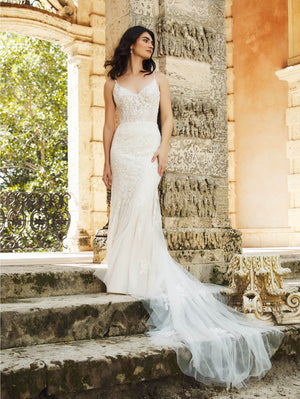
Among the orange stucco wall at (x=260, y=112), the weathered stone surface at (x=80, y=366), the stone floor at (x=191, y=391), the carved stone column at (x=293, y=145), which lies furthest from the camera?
the orange stucco wall at (x=260, y=112)

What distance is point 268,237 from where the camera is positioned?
9750 millimetres

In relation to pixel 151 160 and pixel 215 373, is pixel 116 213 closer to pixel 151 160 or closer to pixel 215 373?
pixel 151 160

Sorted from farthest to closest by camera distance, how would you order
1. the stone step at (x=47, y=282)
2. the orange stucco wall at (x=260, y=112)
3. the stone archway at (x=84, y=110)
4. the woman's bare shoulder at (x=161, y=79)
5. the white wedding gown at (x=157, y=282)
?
the orange stucco wall at (x=260, y=112)
the stone archway at (x=84, y=110)
the woman's bare shoulder at (x=161, y=79)
the stone step at (x=47, y=282)
the white wedding gown at (x=157, y=282)

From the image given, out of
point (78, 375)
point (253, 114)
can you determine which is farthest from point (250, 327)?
point (253, 114)

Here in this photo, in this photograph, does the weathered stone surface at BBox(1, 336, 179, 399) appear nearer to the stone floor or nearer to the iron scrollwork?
the stone floor

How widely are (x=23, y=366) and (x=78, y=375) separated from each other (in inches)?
11.3

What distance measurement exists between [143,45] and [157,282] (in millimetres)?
1807

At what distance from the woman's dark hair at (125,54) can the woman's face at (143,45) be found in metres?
0.02

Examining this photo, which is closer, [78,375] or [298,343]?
[78,375]

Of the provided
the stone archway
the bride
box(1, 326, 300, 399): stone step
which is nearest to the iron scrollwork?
the stone archway

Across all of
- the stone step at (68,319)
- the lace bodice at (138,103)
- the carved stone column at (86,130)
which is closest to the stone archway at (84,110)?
the carved stone column at (86,130)

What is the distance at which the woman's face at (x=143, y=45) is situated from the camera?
407 cm

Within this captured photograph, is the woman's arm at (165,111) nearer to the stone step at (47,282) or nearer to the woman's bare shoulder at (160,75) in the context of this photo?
the woman's bare shoulder at (160,75)

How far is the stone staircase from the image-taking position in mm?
2566
